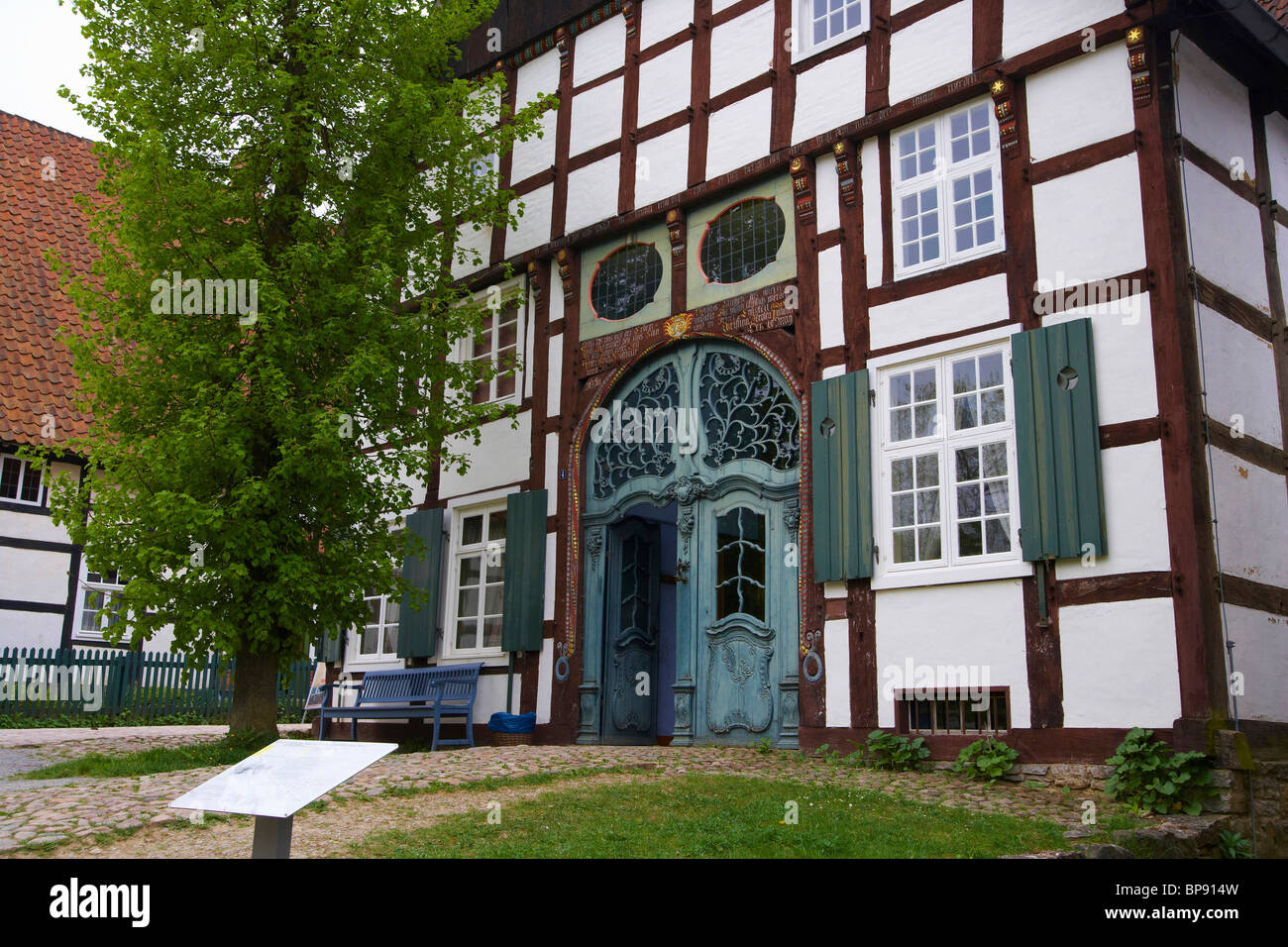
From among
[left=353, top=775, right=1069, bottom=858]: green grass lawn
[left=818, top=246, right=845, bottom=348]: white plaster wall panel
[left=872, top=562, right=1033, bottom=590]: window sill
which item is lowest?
[left=353, top=775, right=1069, bottom=858]: green grass lawn

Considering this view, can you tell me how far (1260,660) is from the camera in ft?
27.3

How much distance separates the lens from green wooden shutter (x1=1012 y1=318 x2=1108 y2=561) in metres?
8.19

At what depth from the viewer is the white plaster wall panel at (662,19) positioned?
40.4ft

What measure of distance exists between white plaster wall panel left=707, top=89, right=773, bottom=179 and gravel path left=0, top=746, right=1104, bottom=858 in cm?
562

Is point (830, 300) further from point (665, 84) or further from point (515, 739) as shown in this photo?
point (515, 739)

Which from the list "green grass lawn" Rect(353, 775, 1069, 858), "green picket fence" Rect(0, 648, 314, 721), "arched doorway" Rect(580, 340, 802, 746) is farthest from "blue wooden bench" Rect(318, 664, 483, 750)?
"green grass lawn" Rect(353, 775, 1069, 858)

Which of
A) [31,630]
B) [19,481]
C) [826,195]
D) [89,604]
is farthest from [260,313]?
[89,604]

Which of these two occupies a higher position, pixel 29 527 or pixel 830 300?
pixel 830 300

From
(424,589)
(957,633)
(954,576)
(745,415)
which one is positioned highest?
(745,415)

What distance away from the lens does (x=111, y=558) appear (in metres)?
9.71

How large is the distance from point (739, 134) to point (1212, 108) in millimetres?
4199

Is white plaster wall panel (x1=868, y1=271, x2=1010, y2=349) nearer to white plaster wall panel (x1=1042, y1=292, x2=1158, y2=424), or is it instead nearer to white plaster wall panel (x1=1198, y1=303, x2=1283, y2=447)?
white plaster wall panel (x1=1042, y1=292, x2=1158, y2=424)

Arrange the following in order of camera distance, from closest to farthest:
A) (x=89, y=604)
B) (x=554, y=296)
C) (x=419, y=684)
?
(x=419, y=684)
(x=554, y=296)
(x=89, y=604)

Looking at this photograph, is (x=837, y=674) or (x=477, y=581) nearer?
(x=837, y=674)
